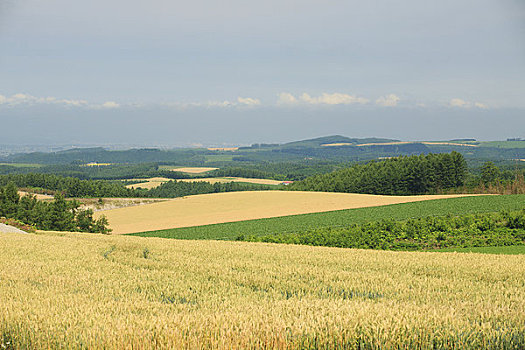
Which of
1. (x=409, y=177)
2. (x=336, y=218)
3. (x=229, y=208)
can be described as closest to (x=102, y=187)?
(x=229, y=208)

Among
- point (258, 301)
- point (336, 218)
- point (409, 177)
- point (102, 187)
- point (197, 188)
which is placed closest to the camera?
point (258, 301)

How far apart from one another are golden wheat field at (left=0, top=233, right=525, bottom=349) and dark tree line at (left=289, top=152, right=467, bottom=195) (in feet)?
270

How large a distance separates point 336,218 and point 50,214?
97.8 feet

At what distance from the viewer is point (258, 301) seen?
7035 millimetres

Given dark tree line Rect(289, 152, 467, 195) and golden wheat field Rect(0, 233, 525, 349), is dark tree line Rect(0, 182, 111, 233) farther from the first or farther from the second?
dark tree line Rect(289, 152, 467, 195)

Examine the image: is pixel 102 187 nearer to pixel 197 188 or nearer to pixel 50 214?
pixel 197 188

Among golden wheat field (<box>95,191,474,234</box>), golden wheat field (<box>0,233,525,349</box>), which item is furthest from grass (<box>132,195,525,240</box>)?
golden wheat field (<box>0,233,525,349</box>)

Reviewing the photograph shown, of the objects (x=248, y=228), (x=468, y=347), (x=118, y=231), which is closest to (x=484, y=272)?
(x=468, y=347)

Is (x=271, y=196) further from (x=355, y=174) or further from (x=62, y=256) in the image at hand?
(x=62, y=256)

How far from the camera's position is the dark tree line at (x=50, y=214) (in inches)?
1699

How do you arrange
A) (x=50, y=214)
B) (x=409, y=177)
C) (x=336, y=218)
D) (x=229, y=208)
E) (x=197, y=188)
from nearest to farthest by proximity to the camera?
1. (x=50, y=214)
2. (x=336, y=218)
3. (x=229, y=208)
4. (x=409, y=177)
5. (x=197, y=188)

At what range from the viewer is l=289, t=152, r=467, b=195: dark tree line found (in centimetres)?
9094

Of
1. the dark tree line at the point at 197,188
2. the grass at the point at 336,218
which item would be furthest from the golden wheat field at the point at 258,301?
the dark tree line at the point at 197,188

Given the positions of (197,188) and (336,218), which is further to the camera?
(197,188)
